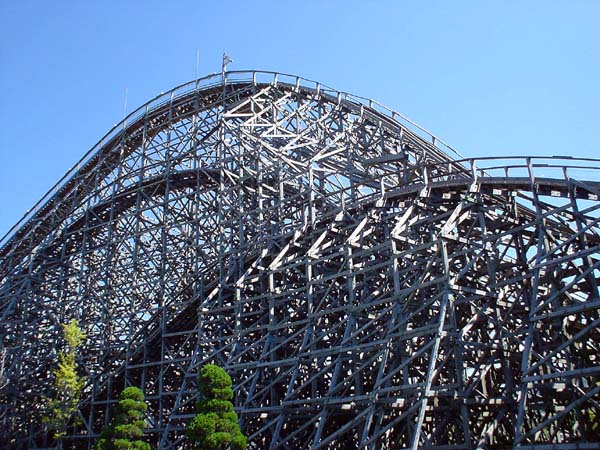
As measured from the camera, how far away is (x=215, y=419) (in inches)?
474

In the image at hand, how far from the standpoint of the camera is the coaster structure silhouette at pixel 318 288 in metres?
12.1

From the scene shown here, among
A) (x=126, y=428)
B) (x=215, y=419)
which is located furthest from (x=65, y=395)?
(x=215, y=419)

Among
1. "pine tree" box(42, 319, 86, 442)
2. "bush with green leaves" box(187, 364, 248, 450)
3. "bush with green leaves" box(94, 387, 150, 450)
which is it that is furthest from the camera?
"pine tree" box(42, 319, 86, 442)

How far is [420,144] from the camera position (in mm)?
20438

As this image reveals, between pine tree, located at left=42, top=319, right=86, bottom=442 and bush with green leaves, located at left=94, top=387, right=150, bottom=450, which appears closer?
bush with green leaves, located at left=94, top=387, right=150, bottom=450

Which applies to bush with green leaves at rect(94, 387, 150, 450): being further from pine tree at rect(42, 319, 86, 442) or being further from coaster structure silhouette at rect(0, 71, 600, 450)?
pine tree at rect(42, 319, 86, 442)

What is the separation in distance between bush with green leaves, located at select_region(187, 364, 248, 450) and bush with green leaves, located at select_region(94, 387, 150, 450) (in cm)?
243

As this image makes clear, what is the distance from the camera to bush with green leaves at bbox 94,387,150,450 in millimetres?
13828

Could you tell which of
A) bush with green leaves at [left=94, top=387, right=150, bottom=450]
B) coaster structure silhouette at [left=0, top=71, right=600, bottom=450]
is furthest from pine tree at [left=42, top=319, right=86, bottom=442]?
bush with green leaves at [left=94, top=387, right=150, bottom=450]

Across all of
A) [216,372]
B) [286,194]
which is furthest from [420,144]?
[216,372]

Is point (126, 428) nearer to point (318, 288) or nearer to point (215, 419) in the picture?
point (215, 419)

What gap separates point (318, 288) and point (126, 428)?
17.7 feet

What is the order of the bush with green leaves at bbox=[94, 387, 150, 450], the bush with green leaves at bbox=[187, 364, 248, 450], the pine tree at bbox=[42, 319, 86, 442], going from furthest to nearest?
the pine tree at bbox=[42, 319, 86, 442] < the bush with green leaves at bbox=[94, 387, 150, 450] < the bush with green leaves at bbox=[187, 364, 248, 450]

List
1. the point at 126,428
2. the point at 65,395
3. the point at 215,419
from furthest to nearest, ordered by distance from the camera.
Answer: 1. the point at 65,395
2. the point at 126,428
3. the point at 215,419
